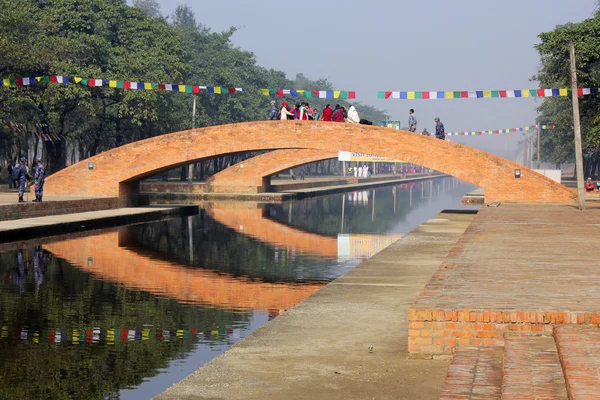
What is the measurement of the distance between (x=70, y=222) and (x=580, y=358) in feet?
76.2

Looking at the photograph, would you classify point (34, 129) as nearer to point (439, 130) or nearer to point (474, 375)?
point (439, 130)

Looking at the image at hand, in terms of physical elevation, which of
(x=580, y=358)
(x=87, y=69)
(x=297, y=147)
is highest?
(x=87, y=69)

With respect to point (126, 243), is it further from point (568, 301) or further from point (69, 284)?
point (568, 301)

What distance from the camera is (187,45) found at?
3497 inches

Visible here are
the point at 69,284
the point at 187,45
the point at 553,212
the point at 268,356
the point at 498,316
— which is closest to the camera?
the point at 498,316

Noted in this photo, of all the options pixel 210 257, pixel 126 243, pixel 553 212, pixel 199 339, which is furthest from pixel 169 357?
pixel 553 212

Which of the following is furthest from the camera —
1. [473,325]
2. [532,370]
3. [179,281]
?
[179,281]

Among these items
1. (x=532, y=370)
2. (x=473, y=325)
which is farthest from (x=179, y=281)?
(x=532, y=370)

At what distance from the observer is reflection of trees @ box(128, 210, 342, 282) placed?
21172 mm

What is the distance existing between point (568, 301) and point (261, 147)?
106 ft

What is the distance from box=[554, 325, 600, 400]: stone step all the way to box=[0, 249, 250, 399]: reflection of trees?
171 inches

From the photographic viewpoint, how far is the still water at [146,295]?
10.7m

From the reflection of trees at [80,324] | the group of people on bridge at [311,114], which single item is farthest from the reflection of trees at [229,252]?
the group of people on bridge at [311,114]

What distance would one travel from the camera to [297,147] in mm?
41875
